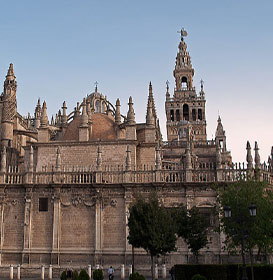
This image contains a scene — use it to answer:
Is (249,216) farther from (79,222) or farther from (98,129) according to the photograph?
(98,129)

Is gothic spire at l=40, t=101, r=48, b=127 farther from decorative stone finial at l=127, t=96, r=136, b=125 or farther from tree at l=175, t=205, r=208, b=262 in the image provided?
tree at l=175, t=205, r=208, b=262

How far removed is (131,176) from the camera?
28641mm

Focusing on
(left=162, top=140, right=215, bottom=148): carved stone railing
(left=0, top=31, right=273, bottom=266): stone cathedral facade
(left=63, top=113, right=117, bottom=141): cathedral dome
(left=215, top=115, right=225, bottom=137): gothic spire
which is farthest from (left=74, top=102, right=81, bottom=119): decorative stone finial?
(left=215, top=115, right=225, bottom=137): gothic spire

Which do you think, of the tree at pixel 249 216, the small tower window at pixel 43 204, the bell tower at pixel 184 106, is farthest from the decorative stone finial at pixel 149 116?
the bell tower at pixel 184 106

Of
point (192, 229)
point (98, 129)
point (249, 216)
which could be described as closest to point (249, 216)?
point (249, 216)

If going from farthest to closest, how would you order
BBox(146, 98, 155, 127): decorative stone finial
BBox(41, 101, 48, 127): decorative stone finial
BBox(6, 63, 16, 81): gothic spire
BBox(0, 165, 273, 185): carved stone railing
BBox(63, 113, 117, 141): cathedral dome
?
BBox(6, 63, 16, 81): gothic spire, BBox(63, 113, 117, 141): cathedral dome, BBox(146, 98, 155, 127): decorative stone finial, BBox(41, 101, 48, 127): decorative stone finial, BBox(0, 165, 273, 185): carved stone railing

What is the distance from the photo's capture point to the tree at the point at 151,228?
21.8m

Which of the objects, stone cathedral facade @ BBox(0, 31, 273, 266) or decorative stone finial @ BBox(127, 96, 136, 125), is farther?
decorative stone finial @ BBox(127, 96, 136, 125)

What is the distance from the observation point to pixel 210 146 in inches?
2261

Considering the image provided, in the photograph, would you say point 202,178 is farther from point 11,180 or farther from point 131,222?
point 11,180

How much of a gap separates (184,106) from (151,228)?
5562 cm

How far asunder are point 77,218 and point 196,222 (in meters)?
8.40

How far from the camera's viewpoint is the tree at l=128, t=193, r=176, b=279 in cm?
2180

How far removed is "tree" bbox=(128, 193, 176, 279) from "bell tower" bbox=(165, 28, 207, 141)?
48.0m
